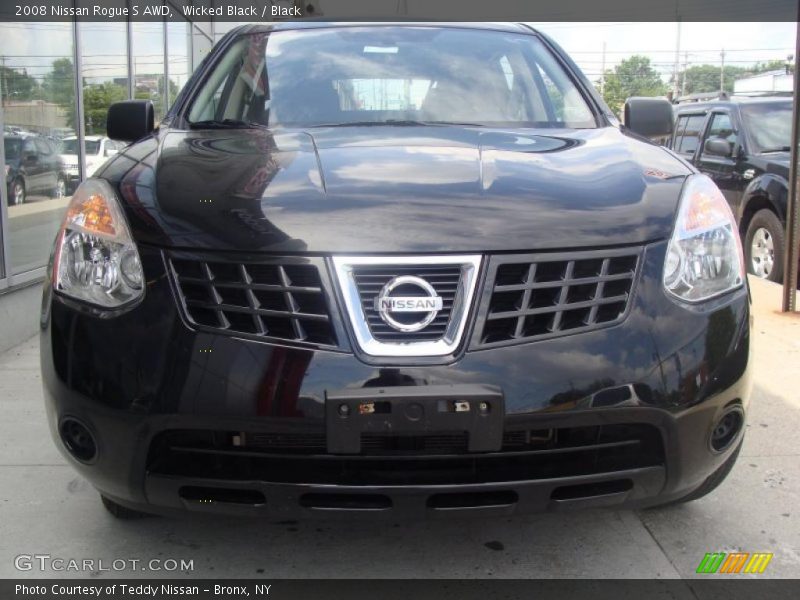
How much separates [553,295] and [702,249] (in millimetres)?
475

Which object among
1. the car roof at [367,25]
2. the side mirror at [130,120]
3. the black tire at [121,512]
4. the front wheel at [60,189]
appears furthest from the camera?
the front wheel at [60,189]

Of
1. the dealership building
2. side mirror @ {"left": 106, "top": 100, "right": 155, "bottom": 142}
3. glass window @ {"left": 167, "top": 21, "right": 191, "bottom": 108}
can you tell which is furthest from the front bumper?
glass window @ {"left": 167, "top": 21, "right": 191, "bottom": 108}

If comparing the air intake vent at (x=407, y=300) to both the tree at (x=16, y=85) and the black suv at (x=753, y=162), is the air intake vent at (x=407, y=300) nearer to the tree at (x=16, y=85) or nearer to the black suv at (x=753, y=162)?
the tree at (x=16, y=85)

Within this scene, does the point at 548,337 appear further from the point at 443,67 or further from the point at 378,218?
the point at 443,67

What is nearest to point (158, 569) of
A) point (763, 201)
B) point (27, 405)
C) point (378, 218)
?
point (378, 218)

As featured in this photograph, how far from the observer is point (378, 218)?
1.99m

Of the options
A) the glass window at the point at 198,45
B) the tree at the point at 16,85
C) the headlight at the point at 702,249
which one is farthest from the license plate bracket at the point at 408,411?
the glass window at the point at 198,45

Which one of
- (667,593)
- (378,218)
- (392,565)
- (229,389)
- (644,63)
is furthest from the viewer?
(644,63)

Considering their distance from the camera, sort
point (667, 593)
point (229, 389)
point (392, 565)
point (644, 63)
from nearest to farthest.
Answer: point (229, 389) → point (667, 593) → point (392, 565) → point (644, 63)

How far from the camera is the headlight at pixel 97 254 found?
2023 mm

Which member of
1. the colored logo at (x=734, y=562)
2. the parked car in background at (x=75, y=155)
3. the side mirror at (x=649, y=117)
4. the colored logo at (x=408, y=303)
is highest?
the side mirror at (x=649, y=117)

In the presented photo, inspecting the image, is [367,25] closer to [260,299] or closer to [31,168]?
[260,299]

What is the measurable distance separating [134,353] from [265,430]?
0.37m

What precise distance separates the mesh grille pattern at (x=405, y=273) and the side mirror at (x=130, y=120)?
1825mm
